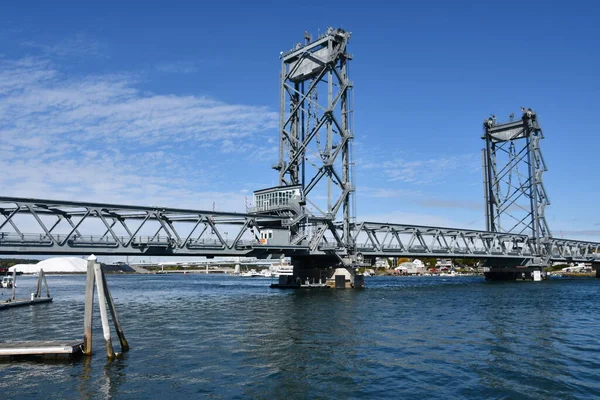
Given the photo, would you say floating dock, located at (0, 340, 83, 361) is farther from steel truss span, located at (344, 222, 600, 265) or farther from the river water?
steel truss span, located at (344, 222, 600, 265)

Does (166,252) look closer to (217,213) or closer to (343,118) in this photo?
(217,213)

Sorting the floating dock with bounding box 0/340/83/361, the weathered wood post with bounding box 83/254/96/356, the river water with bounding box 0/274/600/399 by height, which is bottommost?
the river water with bounding box 0/274/600/399

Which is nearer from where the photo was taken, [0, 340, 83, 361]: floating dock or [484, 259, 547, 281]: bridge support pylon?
[0, 340, 83, 361]: floating dock

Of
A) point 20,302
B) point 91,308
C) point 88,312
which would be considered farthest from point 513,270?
point 88,312

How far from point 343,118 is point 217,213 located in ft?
98.6

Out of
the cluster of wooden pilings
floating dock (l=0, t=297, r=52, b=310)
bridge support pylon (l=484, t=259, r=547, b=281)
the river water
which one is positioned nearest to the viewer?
the river water

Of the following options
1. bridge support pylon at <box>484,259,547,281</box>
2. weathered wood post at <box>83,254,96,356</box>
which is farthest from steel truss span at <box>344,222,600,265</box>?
weathered wood post at <box>83,254,96,356</box>

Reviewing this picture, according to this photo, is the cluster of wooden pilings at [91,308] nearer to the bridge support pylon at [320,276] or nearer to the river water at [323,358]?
the river water at [323,358]

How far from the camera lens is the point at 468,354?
2700 centimetres

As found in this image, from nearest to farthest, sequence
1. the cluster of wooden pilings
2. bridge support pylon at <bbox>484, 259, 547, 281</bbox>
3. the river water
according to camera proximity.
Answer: the river water < the cluster of wooden pilings < bridge support pylon at <bbox>484, 259, 547, 281</bbox>

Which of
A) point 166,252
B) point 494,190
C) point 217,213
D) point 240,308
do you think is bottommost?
point 240,308

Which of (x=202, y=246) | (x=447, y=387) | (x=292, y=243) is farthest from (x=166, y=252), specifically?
(x=447, y=387)

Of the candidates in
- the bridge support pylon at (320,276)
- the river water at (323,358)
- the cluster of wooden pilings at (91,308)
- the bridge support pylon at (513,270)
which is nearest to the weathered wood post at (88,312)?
the cluster of wooden pilings at (91,308)

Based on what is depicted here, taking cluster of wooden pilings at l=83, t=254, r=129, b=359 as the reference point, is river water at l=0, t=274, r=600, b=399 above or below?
below
